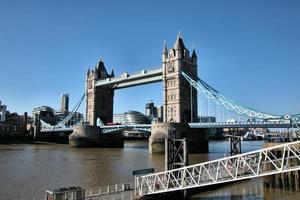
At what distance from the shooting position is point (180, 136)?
6362 centimetres

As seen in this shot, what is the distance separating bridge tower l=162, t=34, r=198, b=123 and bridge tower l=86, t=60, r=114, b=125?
34.4m

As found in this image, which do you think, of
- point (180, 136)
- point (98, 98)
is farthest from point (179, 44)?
point (98, 98)

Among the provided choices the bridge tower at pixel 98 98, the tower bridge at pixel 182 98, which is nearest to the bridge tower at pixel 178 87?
the tower bridge at pixel 182 98

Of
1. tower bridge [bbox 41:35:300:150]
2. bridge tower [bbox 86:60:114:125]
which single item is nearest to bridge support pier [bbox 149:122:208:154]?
tower bridge [bbox 41:35:300:150]

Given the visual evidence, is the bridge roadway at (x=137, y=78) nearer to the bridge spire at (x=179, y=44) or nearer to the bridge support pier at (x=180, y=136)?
the bridge spire at (x=179, y=44)

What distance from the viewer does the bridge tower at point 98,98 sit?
104606 millimetres

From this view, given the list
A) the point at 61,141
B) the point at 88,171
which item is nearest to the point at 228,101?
the point at 88,171

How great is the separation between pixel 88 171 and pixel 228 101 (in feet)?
135

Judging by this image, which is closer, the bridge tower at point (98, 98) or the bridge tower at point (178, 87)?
the bridge tower at point (178, 87)

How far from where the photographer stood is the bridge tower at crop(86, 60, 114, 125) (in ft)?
343

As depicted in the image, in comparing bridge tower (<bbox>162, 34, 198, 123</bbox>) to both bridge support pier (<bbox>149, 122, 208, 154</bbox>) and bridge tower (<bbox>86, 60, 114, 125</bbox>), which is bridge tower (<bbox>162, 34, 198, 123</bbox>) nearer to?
bridge support pier (<bbox>149, 122, 208, 154</bbox>)

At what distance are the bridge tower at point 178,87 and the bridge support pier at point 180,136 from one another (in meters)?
5.93

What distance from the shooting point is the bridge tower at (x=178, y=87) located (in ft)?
243

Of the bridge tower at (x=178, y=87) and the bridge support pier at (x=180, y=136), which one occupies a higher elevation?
the bridge tower at (x=178, y=87)
